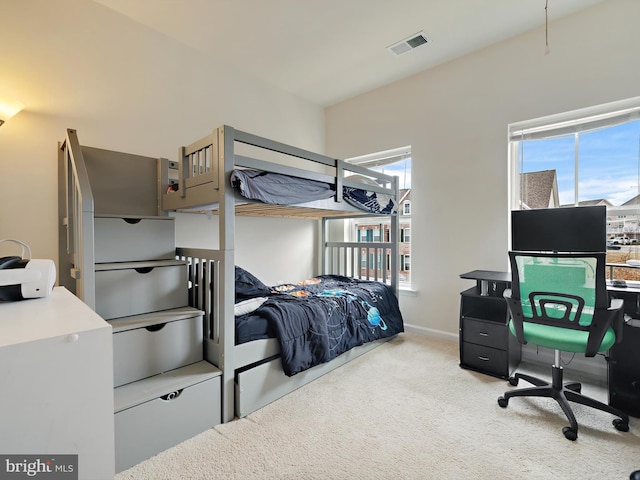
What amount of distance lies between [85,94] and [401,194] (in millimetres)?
3051

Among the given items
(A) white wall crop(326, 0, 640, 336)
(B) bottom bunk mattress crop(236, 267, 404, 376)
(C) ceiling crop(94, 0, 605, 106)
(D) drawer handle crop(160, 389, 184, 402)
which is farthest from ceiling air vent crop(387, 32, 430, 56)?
(D) drawer handle crop(160, 389, 184, 402)

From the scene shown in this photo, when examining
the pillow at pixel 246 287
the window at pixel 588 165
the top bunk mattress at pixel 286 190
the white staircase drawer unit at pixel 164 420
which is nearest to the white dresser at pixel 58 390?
the white staircase drawer unit at pixel 164 420

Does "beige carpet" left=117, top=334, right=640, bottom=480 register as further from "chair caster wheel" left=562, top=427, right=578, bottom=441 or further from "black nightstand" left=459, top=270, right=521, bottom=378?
"black nightstand" left=459, top=270, right=521, bottom=378

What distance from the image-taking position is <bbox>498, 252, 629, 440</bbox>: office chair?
5.57 ft

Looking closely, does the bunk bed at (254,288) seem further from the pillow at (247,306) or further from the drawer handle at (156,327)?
the drawer handle at (156,327)

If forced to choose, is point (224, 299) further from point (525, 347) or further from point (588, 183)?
point (588, 183)

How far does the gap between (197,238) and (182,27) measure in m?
1.78

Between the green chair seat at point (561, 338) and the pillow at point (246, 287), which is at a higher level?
the pillow at point (246, 287)

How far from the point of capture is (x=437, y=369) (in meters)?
2.50

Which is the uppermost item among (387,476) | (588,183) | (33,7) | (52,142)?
(33,7)

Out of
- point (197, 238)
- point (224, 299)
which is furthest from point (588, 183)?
point (197, 238)

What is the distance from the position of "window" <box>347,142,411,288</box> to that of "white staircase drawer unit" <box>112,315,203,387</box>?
225 cm

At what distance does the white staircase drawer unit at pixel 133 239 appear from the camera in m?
1.94

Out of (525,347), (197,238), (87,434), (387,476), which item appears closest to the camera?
(87,434)
